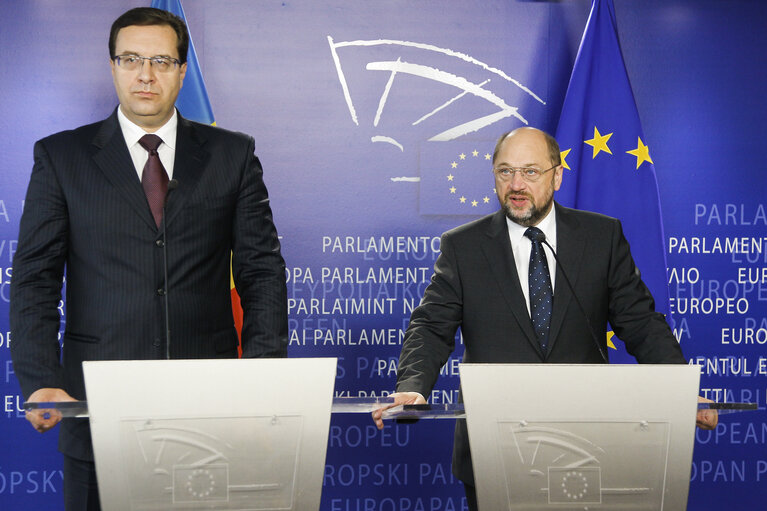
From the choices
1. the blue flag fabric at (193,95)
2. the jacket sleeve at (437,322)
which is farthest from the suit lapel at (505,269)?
the blue flag fabric at (193,95)

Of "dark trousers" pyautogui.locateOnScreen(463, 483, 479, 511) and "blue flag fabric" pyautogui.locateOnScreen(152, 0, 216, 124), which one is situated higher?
"blue flag fabric" pyautogui.locateOnScreen(152, 0, 216, 124)

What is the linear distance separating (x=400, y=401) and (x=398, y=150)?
2387 mm

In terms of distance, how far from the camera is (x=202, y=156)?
235 centimetres

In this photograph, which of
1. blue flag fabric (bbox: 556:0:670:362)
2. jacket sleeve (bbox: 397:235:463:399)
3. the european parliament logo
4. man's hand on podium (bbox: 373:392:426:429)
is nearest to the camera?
man's hand on podium (bbox: 373:392:426:429)

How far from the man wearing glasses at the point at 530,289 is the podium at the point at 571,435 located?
84 cm

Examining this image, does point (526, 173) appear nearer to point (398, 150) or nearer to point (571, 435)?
point (571, 435)

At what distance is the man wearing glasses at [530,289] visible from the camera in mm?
2490

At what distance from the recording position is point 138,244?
220 cm

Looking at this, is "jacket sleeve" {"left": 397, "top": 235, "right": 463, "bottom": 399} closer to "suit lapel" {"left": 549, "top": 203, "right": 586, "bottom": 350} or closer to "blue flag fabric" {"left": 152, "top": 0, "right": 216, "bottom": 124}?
"suit lapel" {"left": 549, "top": 203, "right": 586, "bottom": 350}

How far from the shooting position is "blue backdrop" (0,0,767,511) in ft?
13.1

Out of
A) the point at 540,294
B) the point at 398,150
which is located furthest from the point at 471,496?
the point at 398,150

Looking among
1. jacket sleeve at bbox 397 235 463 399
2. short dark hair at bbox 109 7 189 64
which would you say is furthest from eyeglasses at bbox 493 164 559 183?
short dark hair at bbox 109 7 189 64

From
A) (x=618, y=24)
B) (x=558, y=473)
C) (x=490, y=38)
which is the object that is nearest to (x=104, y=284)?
(x=558, y=473)

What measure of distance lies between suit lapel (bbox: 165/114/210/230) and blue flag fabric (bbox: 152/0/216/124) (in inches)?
54.1
